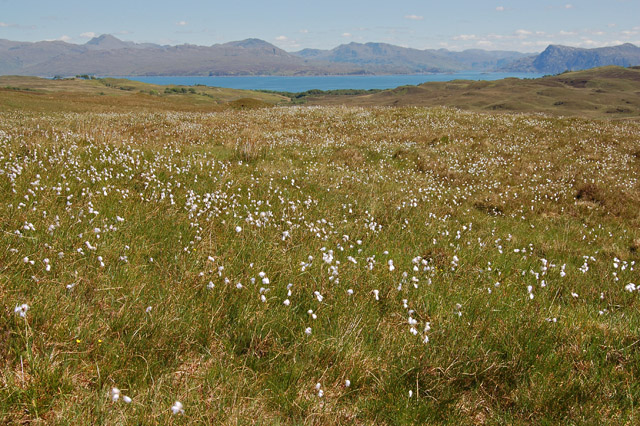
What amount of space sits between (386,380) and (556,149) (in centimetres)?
1886

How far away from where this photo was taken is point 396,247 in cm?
653

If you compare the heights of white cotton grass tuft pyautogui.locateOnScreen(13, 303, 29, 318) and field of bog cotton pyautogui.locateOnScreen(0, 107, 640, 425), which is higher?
white cotton grass tuft pyautogui.locateOnScreen(13, 303, 29, 318)

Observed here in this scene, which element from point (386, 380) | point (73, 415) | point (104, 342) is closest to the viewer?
point (73, 415)

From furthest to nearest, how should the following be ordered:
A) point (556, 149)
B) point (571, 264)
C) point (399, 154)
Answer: point (556, 149)
point (399, 154)
point (571, 264)

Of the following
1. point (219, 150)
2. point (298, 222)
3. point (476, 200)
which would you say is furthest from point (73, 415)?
point (219, 150)

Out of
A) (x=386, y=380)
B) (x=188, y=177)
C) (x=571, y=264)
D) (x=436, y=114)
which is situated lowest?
(x=571, y=264)

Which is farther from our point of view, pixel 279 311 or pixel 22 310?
pixel 279 311

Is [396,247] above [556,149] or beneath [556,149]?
beneath

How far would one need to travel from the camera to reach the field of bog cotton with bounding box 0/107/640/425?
9.27 ft

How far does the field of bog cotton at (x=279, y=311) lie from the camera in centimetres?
282

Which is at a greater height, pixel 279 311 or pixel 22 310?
pixel 22 310

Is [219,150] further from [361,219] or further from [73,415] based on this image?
[73,415]

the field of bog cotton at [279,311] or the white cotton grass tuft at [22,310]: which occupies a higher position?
the white cotton grass tuft at [22,310]

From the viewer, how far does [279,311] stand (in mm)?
3982
